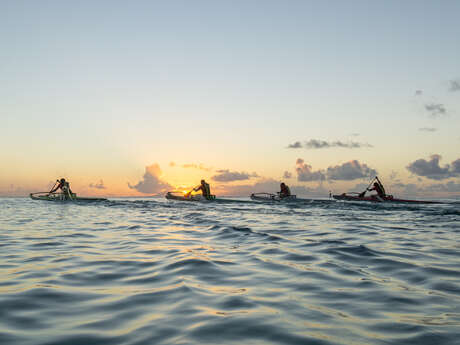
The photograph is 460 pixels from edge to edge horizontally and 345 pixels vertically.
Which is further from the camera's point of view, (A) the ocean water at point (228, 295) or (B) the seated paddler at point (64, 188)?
(B) the seated paddler at point (64, 188)

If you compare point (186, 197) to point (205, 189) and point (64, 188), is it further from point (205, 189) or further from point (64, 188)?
point (64, 188)

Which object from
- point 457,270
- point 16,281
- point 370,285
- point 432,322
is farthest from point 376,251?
point 16,281

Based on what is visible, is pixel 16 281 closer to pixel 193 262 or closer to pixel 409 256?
pixel 193 262

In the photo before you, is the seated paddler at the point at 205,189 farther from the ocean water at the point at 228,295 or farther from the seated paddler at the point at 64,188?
the ocean water at the point at 228,295

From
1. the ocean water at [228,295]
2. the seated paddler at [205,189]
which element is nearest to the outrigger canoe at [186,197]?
the seated paddler at [205,189]

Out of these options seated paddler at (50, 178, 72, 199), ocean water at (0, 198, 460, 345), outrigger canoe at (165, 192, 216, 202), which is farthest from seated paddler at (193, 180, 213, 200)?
ocean water at (0, 198, 460, 345)

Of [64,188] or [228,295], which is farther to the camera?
[64,188]

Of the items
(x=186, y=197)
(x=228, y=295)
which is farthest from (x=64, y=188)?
(x=228, y=295)

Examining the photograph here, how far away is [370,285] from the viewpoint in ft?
18.9

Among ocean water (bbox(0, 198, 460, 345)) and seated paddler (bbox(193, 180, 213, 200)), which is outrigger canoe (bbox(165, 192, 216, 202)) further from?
ocean water (bbox(0, 198, 460, 345))

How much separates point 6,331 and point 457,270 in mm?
8153

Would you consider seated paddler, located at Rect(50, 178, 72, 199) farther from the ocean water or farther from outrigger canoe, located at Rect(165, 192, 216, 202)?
the ocean water

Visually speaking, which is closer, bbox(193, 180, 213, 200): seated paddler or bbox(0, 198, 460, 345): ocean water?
bbox(0, 198, 460, 345): ocean water

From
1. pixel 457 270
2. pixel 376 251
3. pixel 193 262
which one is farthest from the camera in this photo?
pixel 376 251
